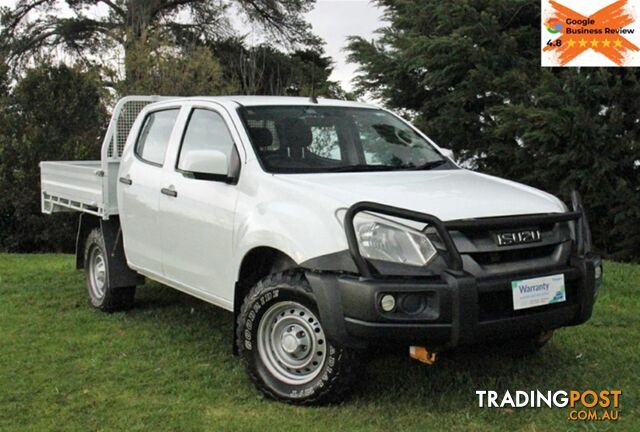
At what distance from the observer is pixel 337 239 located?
3984 millimetres

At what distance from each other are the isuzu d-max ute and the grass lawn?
0.27 m

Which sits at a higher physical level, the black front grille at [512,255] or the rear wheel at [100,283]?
the black front grille at [512,255]

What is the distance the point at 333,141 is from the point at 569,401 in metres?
2.33

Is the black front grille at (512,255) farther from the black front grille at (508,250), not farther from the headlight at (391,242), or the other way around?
the headlight at (391,242)

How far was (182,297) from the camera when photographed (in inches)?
295

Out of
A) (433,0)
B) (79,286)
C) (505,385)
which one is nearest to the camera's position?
(505,385)

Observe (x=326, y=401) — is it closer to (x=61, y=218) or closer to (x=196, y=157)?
(x=196, y=157)

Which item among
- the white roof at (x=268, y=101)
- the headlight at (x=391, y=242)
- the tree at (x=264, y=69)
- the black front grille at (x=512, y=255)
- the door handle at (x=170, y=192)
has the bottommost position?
the black front grille at (x=512, y=255)

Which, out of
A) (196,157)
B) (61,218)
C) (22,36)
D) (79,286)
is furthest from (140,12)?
(196,157)

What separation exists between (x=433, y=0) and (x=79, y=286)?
9940mm

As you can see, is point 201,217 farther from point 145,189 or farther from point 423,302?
point 423,302

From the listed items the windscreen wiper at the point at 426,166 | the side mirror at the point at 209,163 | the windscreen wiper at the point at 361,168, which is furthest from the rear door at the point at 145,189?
the windscreen wiper at the point at 426,166

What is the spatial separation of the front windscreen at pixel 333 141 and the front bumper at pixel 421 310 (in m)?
1.18

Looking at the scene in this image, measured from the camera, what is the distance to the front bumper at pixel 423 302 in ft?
12.4
